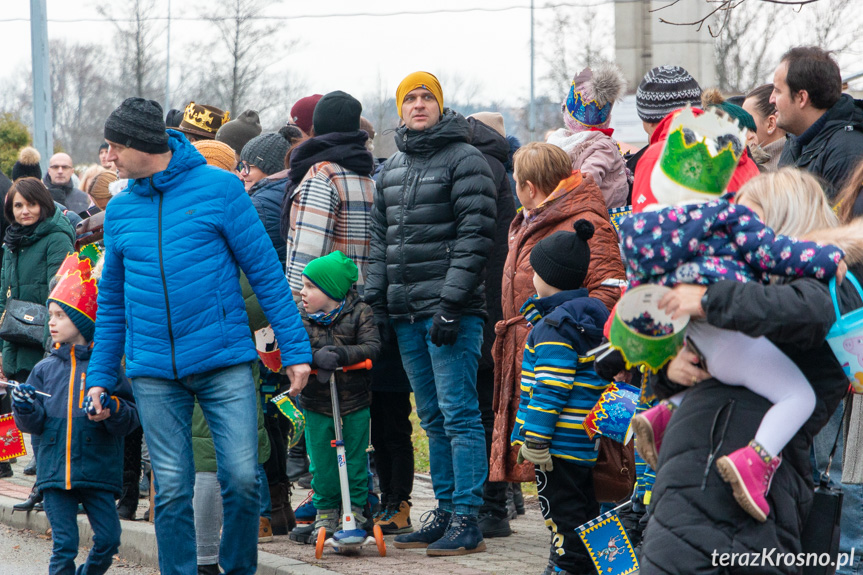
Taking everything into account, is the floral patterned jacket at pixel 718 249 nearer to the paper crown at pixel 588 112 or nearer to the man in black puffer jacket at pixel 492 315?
the man in black puffer jacket at pixel 492 315

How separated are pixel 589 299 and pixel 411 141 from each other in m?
1.69

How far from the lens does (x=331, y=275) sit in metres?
6.07

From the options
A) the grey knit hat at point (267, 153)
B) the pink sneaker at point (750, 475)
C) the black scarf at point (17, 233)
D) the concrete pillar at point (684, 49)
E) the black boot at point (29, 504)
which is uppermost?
the concrete pillar at point (684, 49)

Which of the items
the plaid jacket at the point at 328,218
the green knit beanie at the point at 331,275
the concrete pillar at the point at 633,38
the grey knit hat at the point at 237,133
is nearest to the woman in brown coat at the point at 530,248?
the green knit beanie at the point at 331,275

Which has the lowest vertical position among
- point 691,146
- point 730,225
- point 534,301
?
point 534,301

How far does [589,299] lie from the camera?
495cm

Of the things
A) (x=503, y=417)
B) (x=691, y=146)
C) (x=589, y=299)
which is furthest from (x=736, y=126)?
(x=503, y=417)

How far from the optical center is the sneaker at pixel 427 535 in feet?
20.1

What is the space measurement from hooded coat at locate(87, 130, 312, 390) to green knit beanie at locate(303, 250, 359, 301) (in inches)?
35.8

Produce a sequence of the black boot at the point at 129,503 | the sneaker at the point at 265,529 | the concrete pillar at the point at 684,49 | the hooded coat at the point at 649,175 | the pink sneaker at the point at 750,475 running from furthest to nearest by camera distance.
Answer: the concrete pillar at the point at 684,49 → the black boot at the point at 129,503 → the sneaker at the point at 265,529 → the hooded coat at the point at 649,175 → the pink sneaker at the point at 750,475

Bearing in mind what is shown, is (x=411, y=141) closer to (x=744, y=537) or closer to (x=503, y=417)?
(x=503, y=417)

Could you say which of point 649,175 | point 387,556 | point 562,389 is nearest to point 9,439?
point 387,556

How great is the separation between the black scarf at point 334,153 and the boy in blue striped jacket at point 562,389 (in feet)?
5.71

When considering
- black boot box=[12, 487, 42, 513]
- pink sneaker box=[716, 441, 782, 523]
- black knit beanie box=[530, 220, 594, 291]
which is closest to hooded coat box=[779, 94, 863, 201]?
black knit beanie box=[530, 220, 594, 291]
